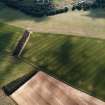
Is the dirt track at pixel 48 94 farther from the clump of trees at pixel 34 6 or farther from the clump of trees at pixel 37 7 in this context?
the clump of trees at pixel 34 6

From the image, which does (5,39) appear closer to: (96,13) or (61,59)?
(61,59)

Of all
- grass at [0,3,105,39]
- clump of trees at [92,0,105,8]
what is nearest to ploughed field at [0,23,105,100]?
grass at [0,3,105,39]

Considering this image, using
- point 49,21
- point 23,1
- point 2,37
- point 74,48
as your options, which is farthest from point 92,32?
point 23,1

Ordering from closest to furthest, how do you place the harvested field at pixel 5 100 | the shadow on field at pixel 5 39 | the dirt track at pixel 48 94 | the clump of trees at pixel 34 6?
1. the dirt track at pixel 48 94
2. the harvested field at pixel 5 100
3. the shadow on field at pixel 5 39
4. the clump of trees at pixel 34 6

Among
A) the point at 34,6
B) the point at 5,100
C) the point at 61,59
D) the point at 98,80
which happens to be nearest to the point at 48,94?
the point at 5,100

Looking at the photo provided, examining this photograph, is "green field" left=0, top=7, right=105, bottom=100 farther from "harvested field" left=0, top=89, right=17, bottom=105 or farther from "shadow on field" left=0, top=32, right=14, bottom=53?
"harvested field" left=0, top=89, right=17, bottom=105

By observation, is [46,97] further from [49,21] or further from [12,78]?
[49,21]

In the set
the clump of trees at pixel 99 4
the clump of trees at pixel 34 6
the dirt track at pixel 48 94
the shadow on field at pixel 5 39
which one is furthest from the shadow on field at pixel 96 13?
the dirt track at pixel 48 94
